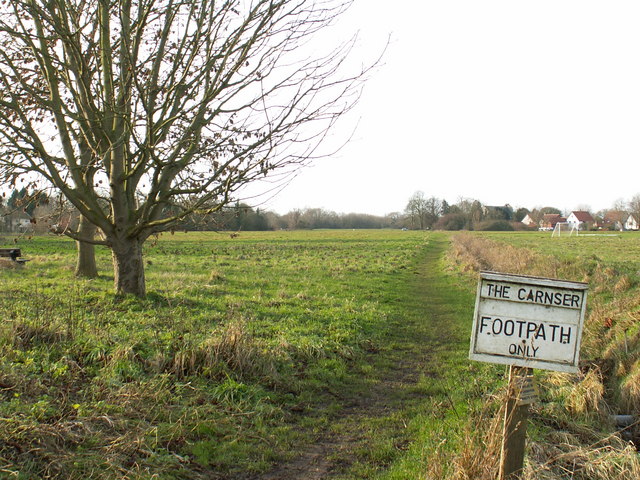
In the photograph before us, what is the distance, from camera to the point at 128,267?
1057cm

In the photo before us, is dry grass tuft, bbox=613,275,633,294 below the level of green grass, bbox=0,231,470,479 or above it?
above

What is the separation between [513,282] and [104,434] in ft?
11.5

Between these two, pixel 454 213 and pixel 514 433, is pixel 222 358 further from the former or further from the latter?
pixel 454 213

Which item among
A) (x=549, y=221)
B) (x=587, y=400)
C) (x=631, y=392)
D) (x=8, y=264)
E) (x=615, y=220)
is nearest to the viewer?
(x=587, y=400)

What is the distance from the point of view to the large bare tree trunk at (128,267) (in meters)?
10.5

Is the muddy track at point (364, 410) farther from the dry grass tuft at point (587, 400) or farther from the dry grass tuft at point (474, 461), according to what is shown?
the dry grass tuft at point (587, 400)

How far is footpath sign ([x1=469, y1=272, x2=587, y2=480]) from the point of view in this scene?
3213mm

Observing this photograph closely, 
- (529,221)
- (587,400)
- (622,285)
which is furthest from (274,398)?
(529,221)

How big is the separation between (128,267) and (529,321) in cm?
907

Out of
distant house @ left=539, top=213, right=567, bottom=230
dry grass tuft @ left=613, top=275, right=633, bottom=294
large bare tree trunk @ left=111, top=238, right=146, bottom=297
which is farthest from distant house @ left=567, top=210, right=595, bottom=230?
large bare tree trunk @ left=111, top=238, right=146, bottom=297

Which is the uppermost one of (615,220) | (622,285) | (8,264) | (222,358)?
(615,220)

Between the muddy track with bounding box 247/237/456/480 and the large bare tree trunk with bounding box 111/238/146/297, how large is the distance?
5.48m

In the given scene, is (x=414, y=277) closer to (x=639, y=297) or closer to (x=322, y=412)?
(x=639, y=297)

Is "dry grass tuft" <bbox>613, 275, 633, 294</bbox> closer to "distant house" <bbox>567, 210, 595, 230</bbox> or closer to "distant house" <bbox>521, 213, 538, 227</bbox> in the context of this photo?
"distant house" <bbox>567, 210, 595, 230</bbox>
